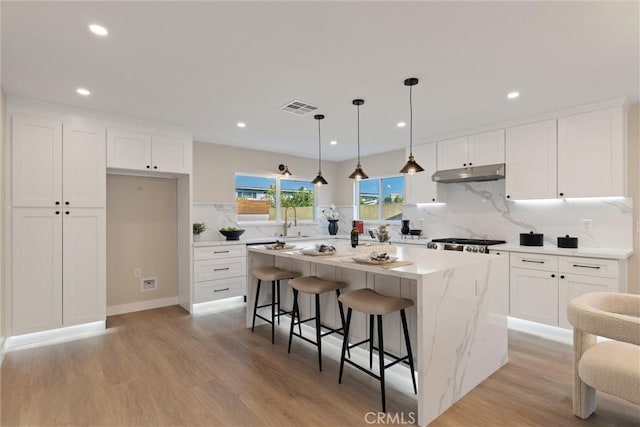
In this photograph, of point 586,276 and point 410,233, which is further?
point 410,233

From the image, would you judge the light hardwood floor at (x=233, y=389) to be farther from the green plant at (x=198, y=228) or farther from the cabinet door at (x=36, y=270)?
the green plant at (x=198, y=228)

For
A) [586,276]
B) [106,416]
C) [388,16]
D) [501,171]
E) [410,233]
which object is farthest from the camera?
[410,233]

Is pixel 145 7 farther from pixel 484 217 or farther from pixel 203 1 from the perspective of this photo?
pixel 484 217

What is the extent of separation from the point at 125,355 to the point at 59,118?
2.53 metres

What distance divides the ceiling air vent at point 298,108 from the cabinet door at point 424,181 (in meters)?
2.15

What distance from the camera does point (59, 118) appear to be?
3.39 m

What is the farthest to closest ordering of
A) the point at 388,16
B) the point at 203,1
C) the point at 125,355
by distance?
the point at 125,355
the point at 388,16
the point at 203,1

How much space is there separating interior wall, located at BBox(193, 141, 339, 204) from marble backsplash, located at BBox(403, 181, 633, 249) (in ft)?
8.43

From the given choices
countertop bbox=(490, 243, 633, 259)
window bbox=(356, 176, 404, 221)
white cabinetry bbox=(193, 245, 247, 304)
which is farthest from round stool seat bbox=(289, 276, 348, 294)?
window bbox=(356, 176, 404, 221)

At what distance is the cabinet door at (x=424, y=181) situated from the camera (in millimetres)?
4824

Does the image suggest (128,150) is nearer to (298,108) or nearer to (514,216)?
(298,108)

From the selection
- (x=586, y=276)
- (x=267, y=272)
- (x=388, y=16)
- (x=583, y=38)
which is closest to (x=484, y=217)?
(x=586, y=276)

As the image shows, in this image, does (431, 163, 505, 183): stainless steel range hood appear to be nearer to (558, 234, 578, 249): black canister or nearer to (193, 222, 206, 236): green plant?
(558, 234, 578, 249): black canister

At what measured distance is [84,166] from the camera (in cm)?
356
